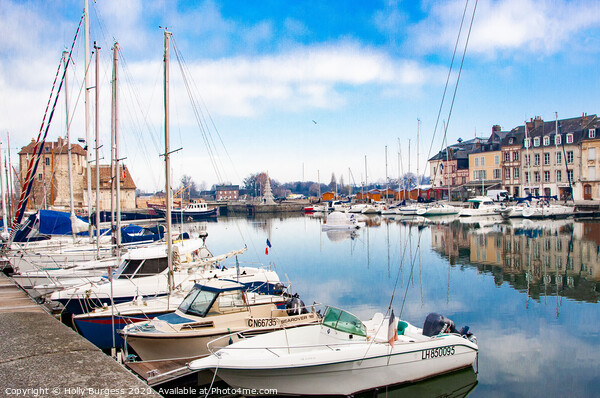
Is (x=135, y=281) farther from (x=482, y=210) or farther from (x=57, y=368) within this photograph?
(x=482, y=210)

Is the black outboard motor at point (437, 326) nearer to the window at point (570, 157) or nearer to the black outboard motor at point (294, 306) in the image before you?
the black outboard motor at point (294, 306)

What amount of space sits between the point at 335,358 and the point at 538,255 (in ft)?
90.5

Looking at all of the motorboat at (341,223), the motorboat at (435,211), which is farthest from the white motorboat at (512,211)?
the motorboat at (341,223)

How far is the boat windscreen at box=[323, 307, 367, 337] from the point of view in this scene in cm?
1051

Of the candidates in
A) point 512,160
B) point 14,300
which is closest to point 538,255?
point 14,300

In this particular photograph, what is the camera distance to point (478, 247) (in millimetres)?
37344

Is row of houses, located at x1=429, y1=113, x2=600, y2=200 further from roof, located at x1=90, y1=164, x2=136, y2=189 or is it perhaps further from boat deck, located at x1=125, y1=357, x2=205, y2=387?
boat deck, located at x1=125, y1=357, x2=205, y2=387

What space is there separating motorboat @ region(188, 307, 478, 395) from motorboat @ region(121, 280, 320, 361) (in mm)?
552

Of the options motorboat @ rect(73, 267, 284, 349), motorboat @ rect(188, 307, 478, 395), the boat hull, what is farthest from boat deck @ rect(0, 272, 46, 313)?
the boat hull

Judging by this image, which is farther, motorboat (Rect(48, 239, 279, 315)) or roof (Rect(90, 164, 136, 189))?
roof (Rect(90, 164, 136, 189))

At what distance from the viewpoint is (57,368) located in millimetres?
5352

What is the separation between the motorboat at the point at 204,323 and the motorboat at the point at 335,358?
552 millimetres

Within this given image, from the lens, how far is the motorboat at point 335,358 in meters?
9.57

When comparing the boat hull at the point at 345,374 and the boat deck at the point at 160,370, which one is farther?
the boat deck at the point at 160,370
